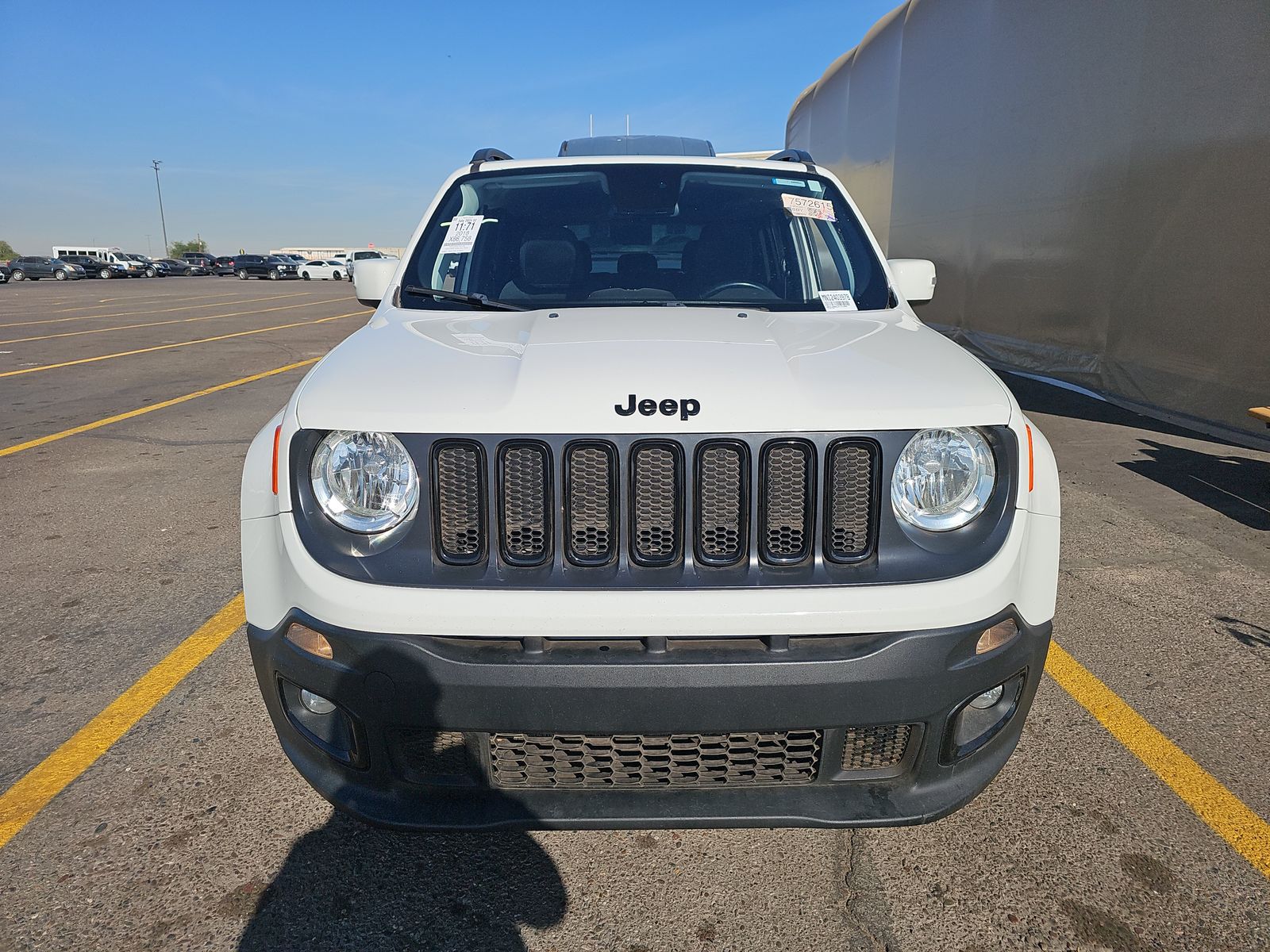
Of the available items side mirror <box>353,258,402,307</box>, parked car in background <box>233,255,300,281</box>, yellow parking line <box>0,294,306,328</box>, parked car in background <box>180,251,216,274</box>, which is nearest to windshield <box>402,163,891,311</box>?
side mirror <box>353,258,402,307</box>

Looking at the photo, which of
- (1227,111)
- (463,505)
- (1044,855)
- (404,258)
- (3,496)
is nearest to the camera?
(463,505)

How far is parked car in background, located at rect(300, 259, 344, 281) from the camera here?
49.3 metres

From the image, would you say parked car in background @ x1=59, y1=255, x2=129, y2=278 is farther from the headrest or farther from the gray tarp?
the headrest

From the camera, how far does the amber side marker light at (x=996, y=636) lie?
1.85 m

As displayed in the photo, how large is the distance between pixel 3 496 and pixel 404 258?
3.89 metres

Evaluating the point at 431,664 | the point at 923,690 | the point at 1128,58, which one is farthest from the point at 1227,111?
the point at 431,664

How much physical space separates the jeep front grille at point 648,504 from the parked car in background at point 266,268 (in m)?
52.4

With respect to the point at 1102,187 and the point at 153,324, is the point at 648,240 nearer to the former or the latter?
the point at 1102,187

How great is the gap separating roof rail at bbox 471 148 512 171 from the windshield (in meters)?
0.13

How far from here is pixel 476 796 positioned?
1.88 m

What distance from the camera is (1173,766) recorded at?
2559 mm

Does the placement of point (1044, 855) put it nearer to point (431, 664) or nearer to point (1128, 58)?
point (431, 664)

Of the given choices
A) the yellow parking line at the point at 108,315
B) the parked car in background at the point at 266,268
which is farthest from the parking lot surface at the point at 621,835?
the parked car in background at the point at 266,268

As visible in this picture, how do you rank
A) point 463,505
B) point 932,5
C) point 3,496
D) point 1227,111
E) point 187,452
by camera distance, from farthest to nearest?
point 932,5 → point 1227,111 → point 187,452 → point 3,496 → point 463,505
